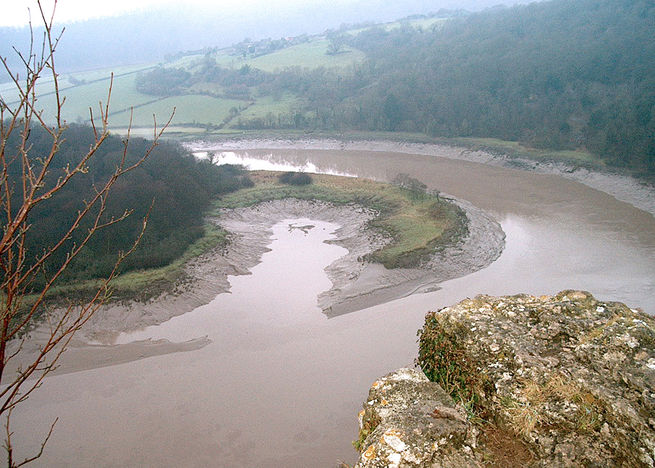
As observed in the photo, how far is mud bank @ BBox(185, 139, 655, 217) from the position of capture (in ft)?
78.9

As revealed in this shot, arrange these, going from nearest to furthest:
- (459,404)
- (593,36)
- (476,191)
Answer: (459,404) → (476,191) → (593,36)

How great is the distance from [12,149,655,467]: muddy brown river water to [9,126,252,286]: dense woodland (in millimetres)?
3732

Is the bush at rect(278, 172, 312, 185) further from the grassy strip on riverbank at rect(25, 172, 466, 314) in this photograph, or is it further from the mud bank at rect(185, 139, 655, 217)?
the mud bank at rect(185, 139, 655, 217)

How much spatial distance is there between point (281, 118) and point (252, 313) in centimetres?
3820

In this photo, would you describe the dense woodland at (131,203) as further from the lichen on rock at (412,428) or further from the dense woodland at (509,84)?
the dense woodland at (509,84)

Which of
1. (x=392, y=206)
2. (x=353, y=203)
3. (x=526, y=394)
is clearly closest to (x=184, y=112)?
(x=353, y=203)

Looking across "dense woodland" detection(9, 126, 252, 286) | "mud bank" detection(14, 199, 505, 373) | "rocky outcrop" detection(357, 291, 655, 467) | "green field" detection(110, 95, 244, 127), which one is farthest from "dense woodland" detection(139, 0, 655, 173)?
"rocky outcrop" detection(357, 291, 655, 467)

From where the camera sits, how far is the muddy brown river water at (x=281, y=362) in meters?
9.31

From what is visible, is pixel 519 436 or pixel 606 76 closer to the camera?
pixel 519 436

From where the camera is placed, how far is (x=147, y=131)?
47531mm

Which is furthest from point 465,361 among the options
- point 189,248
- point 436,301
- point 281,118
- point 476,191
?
point 281,118

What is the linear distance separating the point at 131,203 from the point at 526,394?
1783 cm

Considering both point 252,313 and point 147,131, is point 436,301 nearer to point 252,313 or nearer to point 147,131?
point 252,313

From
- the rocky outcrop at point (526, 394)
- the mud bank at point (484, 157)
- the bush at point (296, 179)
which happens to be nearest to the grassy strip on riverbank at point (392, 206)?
the bush at point (296, 179)
